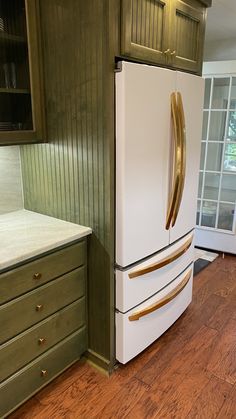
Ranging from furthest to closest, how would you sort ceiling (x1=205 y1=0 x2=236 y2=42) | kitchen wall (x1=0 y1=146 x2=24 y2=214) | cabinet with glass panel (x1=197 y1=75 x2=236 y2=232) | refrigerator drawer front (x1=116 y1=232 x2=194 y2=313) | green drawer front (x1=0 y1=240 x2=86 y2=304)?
cabinet with glass panel (x1=197 y1=75 x2=236 y2=232), ceiling (x1=205 y1=0 x2=236 y2=42), kitchen wall (x1=0 y1=146 x2=24 y2=214), refrigerator drawer front (x1=116 y1=232 x2=194 y2=313), green drawer front (x1=0 y1=240 x2=86 y2=304)

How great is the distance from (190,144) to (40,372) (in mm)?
1601

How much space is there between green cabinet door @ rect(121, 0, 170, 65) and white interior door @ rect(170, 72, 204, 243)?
0.77 feet

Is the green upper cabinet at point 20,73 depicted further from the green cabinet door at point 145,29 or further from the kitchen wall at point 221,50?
the kitchen wall at point 221,50

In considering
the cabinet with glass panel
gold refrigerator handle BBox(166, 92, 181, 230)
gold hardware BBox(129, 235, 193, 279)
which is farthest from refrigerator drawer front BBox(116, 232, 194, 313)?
the cabinet with glass panel

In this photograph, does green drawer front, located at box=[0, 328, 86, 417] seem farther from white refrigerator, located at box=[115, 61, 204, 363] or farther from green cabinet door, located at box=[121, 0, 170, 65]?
green cabinet door, located at box=[121, 0, 170, 65]

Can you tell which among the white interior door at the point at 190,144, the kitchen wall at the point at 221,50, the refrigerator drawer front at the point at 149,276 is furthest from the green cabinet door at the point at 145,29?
the kitchen wall at the point at 221,50

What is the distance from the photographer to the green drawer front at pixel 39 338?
1499mm

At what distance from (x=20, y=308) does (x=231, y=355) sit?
1397mm

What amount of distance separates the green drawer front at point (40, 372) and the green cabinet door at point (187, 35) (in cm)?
169

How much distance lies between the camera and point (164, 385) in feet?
6.00

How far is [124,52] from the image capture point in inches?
58.6

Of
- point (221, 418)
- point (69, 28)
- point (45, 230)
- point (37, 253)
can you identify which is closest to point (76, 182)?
point (45, 230)

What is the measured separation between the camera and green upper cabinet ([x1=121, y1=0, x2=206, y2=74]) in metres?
1.50

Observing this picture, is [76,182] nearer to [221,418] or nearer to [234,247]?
[221,418]
